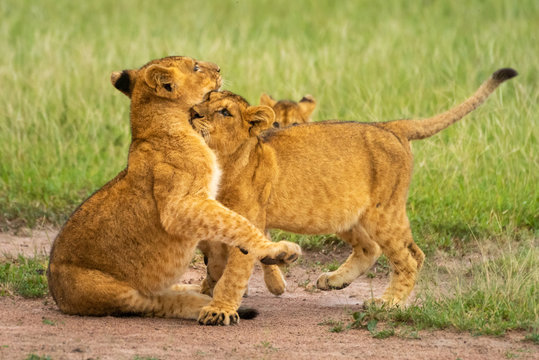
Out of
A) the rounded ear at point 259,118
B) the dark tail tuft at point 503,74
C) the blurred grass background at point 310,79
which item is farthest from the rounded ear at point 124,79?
the dark tail tuft at point 503,74

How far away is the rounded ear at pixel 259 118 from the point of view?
18.5 feet

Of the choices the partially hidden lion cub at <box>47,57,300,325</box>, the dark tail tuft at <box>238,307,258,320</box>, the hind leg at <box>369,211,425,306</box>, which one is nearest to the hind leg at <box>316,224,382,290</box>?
the hind leg at <box>369,211,425,306</box>

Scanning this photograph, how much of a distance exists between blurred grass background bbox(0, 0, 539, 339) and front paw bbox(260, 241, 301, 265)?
859 millimetres

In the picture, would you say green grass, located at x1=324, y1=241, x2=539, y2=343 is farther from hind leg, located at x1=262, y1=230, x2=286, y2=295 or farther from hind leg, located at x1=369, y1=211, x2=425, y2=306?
hind leg, located at x1=262, y1=230, x2=286, y2=295

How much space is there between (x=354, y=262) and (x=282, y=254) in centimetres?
167

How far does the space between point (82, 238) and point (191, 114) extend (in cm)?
96

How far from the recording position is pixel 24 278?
20.7 ft

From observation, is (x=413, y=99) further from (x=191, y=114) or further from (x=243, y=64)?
(x=191, y=114)

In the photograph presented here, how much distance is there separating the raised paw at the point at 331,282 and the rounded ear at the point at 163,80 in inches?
71.6

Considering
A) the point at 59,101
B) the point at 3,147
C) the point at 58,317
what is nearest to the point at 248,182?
the point at 58,317

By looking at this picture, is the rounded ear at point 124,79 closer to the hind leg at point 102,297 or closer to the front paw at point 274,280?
the hind leg at point 102,297

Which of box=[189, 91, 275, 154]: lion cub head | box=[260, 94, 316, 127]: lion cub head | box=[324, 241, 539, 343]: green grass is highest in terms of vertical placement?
box=[260, 94, 316, 127]: lion cub head

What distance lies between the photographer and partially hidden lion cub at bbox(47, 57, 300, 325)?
17.6 feet

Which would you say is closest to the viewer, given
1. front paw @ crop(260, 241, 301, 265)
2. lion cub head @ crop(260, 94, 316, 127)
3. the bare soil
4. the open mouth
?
the bare soil
